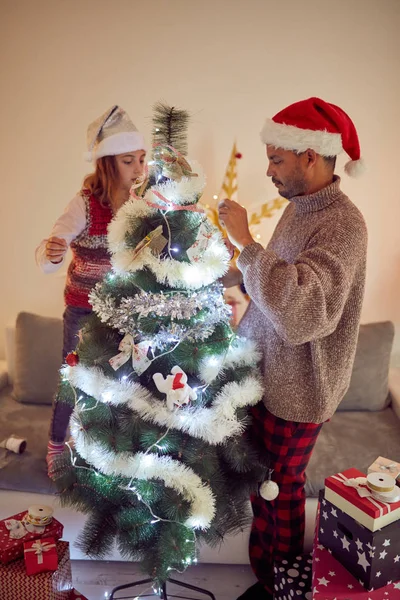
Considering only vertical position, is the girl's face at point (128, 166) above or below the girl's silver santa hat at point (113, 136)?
below

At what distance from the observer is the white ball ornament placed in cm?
149

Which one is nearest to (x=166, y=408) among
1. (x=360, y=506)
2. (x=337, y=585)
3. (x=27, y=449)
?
(x=360, y=506)

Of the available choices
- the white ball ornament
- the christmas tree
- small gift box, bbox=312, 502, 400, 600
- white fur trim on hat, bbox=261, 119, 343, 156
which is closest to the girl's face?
the christmas tree

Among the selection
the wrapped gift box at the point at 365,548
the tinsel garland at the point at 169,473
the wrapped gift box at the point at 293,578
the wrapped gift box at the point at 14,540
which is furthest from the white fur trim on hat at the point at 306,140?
the wrapped gift box at the point at 14,540

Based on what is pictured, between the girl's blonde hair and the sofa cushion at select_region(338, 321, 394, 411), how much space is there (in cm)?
128

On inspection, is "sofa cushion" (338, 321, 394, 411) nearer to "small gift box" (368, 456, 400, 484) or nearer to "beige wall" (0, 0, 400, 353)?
"beige wall" (0, 0, 400, 353)

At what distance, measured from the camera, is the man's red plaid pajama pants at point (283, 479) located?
148 cm

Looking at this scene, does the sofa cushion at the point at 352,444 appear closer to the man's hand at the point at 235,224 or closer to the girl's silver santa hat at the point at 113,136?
the man's hand at the point at 235,224

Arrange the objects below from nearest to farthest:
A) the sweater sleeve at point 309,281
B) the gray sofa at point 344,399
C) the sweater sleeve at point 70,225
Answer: the sweater sleeve at point 309,281, the sweater sleeve at point 70,225, the gray sofa at point 344,399

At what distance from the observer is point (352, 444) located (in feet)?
6.75

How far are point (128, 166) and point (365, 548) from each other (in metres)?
1.37

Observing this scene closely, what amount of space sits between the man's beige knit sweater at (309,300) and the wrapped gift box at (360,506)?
200 millimetres

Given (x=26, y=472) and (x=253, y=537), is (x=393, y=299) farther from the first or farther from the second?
(x=26, y=472)

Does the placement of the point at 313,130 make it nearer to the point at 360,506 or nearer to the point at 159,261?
the point at 159,261
